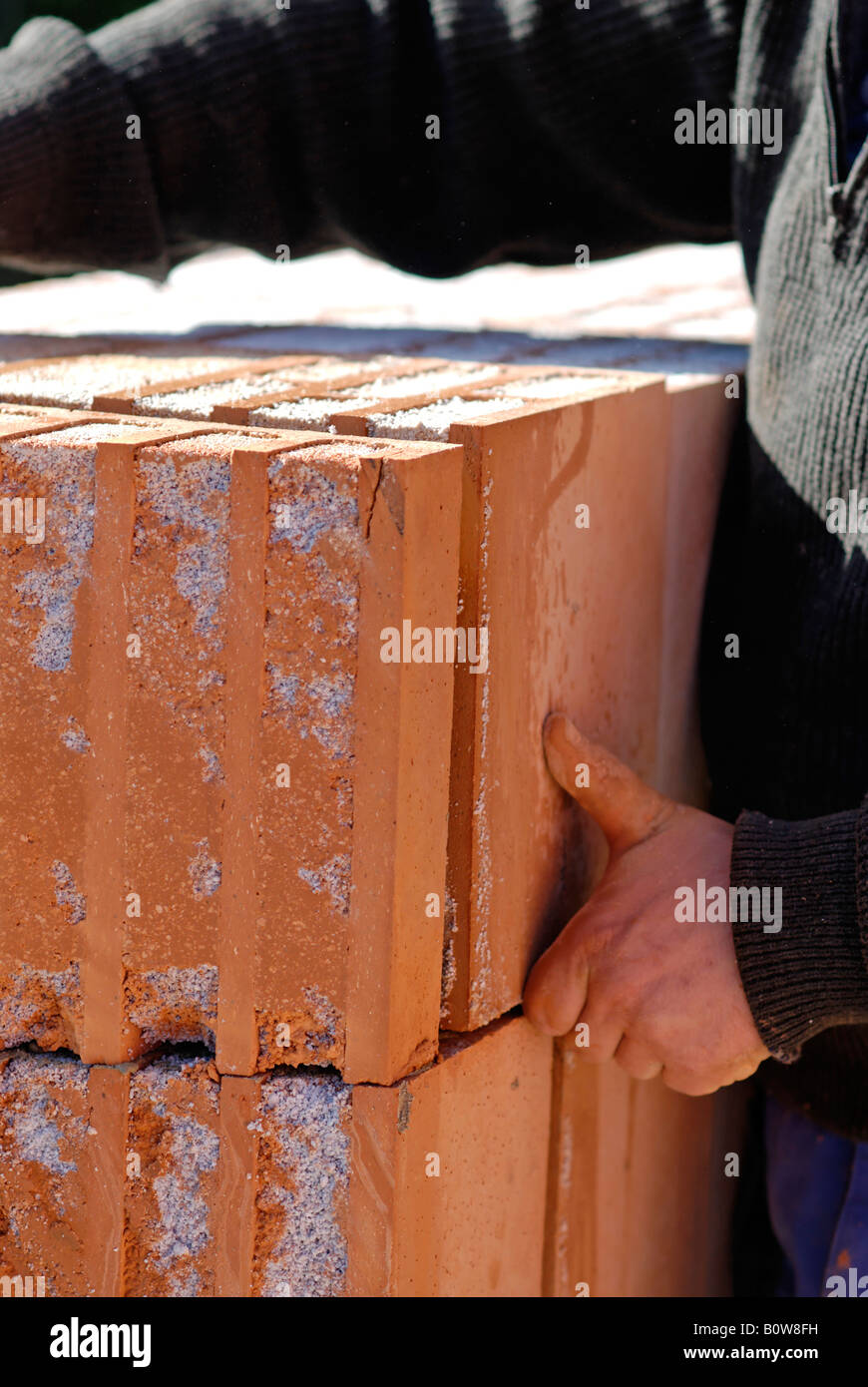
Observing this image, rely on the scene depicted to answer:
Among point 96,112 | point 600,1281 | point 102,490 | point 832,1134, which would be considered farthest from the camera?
point 96,112

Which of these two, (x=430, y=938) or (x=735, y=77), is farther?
(x=735, y=77)

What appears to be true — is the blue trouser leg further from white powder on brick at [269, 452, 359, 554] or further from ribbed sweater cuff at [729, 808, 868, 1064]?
white powder on brick at [269, 452, 359, 554]

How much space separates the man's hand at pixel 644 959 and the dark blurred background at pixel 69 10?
22.1ft

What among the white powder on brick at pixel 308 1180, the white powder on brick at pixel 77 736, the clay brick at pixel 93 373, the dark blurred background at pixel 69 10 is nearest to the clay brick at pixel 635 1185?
the white powder on brick at pixel 308 1180

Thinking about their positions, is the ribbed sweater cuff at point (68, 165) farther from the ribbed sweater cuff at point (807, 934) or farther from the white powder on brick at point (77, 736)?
the ribbed sweater cuff at point (807, 934)

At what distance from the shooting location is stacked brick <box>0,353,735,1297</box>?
3.91 feet

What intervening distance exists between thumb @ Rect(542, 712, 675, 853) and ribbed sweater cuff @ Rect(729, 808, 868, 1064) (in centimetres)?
11

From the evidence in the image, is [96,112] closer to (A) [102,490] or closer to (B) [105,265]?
(B) [105,265]

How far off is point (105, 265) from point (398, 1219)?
140 centimetres

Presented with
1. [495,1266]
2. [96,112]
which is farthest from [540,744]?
[96,112]

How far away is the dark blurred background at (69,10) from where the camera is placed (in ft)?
23.7

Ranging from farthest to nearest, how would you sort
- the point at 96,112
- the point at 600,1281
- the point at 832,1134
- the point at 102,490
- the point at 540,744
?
the point at 96,112 → the point at 832,1134 → the point at 600,1281 → the point at 540,744 → the point at 102,490

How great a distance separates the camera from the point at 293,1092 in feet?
4.17
